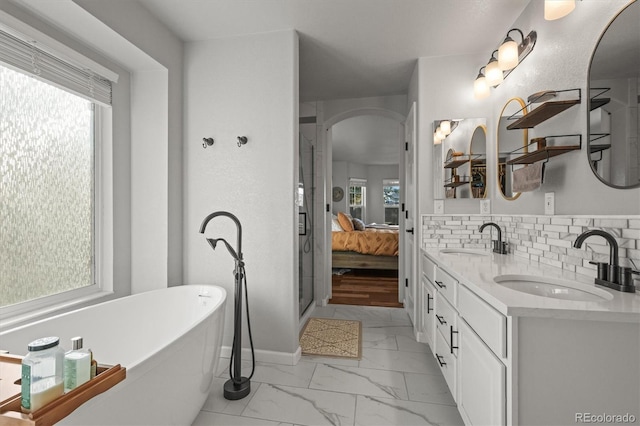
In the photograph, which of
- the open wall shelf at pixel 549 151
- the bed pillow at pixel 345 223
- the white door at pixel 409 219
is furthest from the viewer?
the bed pillow at pixel 345 223

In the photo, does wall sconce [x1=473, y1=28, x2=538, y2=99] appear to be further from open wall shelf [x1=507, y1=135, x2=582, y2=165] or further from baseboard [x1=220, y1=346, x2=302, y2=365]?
baseboard [x1=220, y1=346, x2=302, y2=365]

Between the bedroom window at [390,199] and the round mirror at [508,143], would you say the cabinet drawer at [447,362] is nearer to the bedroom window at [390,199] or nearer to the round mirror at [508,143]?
the round mirror at [508,143]

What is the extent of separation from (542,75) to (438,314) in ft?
5.35

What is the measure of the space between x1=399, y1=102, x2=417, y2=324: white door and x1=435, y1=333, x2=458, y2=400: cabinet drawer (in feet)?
2.97

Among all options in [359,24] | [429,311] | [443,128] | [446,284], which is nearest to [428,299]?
[429,311]

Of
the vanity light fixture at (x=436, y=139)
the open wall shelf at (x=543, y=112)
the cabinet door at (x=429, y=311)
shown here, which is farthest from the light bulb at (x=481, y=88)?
the cabinet door at (x=429, y=311)

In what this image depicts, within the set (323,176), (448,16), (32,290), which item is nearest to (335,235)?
(323,176)

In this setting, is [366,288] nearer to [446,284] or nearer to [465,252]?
[465,252]

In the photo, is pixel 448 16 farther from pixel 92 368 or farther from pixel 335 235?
pixel 335 235

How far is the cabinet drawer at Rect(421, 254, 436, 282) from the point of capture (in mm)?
2162

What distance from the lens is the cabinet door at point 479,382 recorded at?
1.07 m

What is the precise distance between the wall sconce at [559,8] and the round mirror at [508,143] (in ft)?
2.14

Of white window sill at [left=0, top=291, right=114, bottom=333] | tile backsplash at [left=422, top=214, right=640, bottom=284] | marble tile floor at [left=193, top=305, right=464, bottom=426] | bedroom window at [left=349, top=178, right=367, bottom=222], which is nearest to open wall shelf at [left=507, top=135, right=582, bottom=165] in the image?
tile backsplash at [left=422, top=214, right=640, bottom=284]

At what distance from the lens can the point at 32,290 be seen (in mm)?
1784
